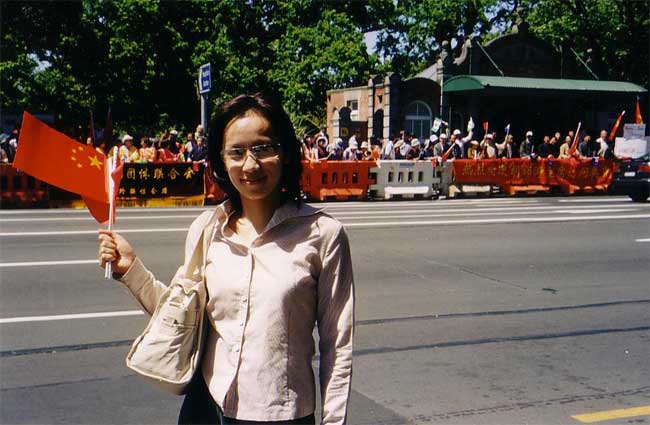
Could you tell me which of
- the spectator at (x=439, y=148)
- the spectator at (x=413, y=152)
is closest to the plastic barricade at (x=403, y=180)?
the spectator at (x=439, y=148)

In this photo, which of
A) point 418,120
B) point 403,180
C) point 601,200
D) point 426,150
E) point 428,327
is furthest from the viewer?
point 418,120

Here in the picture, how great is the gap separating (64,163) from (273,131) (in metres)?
0.71

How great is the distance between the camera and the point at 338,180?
21.2 metres

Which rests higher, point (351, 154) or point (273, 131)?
point (273, 131)

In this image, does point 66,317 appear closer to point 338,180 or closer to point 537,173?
point 338,180

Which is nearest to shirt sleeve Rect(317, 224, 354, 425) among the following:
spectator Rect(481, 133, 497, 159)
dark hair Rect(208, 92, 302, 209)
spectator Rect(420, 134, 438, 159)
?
dark hair Rect(208, 92, 302, 209)

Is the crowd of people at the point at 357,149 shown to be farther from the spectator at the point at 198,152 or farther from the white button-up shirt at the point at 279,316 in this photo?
the white button-up shirt at the point at 279,316

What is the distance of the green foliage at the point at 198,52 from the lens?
133 ft

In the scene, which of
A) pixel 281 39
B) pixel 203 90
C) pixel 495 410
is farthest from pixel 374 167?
pixel 281 39

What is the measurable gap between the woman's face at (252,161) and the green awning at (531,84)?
3315 centimetres

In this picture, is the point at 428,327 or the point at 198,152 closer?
the point at 428,327

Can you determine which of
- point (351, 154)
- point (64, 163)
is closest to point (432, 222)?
point (351, 154)

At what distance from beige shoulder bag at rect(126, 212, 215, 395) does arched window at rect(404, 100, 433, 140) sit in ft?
112

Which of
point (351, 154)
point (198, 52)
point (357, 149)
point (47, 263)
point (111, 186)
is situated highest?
point (198, 52)
